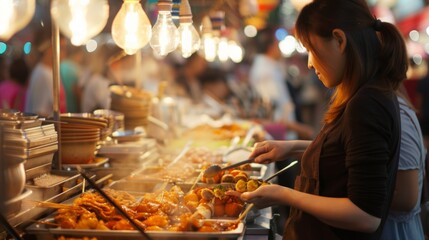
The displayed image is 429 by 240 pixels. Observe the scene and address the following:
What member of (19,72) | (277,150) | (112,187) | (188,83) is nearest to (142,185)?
(112,187)

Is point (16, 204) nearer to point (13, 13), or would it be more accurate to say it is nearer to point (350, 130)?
point (13, 13)

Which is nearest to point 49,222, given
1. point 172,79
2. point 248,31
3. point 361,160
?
point 361,160

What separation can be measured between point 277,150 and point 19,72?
6431 mm

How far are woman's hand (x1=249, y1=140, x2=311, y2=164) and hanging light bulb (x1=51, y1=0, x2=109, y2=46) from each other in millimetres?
1599

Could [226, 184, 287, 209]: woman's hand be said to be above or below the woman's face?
below

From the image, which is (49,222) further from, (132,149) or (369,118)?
(132,149)

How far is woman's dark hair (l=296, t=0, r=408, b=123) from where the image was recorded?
3.00 meters

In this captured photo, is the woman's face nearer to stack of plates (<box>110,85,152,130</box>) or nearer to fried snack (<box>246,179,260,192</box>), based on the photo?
fried snack (<box>246,179,260,192</box>)

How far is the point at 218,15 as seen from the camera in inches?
308

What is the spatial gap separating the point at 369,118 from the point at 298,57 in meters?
27.9

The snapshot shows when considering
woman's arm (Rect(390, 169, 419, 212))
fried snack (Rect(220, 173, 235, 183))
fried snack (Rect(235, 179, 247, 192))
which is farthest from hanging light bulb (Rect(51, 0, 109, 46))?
woman's arm (Rect(390, 169, 419, 212))

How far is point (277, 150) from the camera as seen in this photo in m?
3.89

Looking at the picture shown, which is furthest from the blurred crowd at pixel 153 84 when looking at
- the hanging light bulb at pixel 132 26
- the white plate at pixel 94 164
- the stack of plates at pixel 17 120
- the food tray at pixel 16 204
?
the food tray at pixel 16 204

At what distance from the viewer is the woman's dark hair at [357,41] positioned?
9.85 feet
